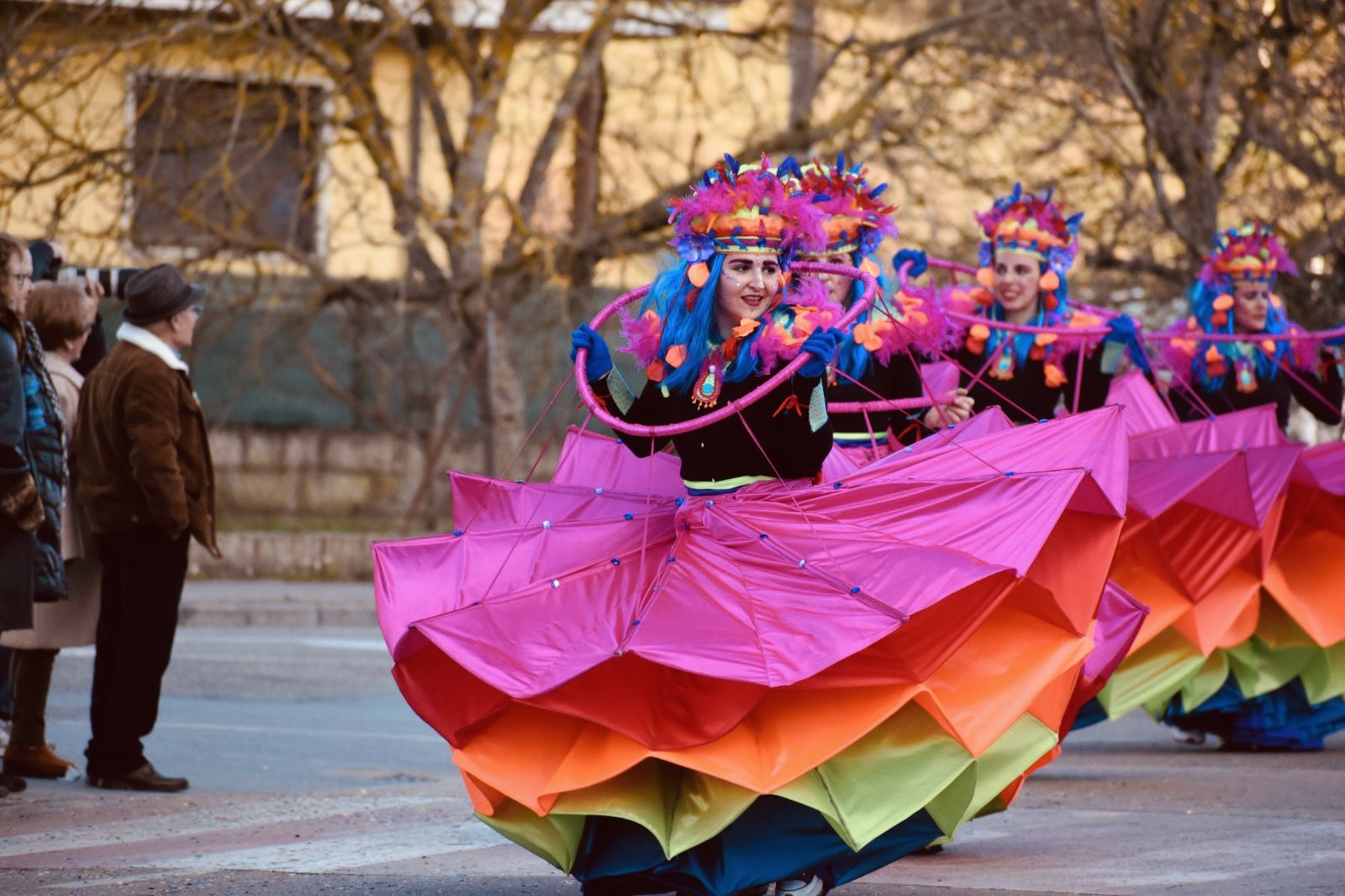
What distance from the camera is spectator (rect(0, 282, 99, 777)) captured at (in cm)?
841

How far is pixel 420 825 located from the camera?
299 inches

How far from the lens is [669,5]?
62.1 feet

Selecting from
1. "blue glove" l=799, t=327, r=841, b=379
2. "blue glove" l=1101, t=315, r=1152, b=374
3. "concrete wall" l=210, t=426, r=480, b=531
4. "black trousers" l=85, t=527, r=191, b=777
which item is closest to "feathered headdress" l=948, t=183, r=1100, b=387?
"blue glove" l=1101, t=315, r=1152, b=374

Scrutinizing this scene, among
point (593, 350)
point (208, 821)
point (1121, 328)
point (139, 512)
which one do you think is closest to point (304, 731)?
point (139, 512)

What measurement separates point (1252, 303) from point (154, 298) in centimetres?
563

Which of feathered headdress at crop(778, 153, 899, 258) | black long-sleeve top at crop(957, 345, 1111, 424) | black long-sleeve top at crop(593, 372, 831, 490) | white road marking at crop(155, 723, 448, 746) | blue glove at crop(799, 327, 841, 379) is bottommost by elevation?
white road marking at crop(155, 723, 448, 746)

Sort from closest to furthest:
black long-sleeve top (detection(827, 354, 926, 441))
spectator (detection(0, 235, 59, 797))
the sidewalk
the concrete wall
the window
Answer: spectator (detection(0, 235, 59, 797)) < black long-sleeve top (detection(827, 354, 926, 441)) < the sidewalk < the window < the concrete wall

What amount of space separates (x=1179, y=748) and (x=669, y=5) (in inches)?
426

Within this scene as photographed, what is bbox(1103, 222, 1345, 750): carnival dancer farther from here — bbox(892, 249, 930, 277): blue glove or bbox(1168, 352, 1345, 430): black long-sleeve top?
bbox(892, 249, 930, 277): blue glove

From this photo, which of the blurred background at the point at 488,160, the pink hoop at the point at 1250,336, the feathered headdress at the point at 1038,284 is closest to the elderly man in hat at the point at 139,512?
the feathered headdress at the point at 1038,284

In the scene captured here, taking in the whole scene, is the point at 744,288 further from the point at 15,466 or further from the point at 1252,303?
the point at 1252,303

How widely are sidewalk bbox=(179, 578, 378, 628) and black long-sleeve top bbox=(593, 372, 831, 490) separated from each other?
10.1 metres

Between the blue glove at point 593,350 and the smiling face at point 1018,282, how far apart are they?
10.6 ft

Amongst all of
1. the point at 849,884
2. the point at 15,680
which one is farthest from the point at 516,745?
the point at 15,680
